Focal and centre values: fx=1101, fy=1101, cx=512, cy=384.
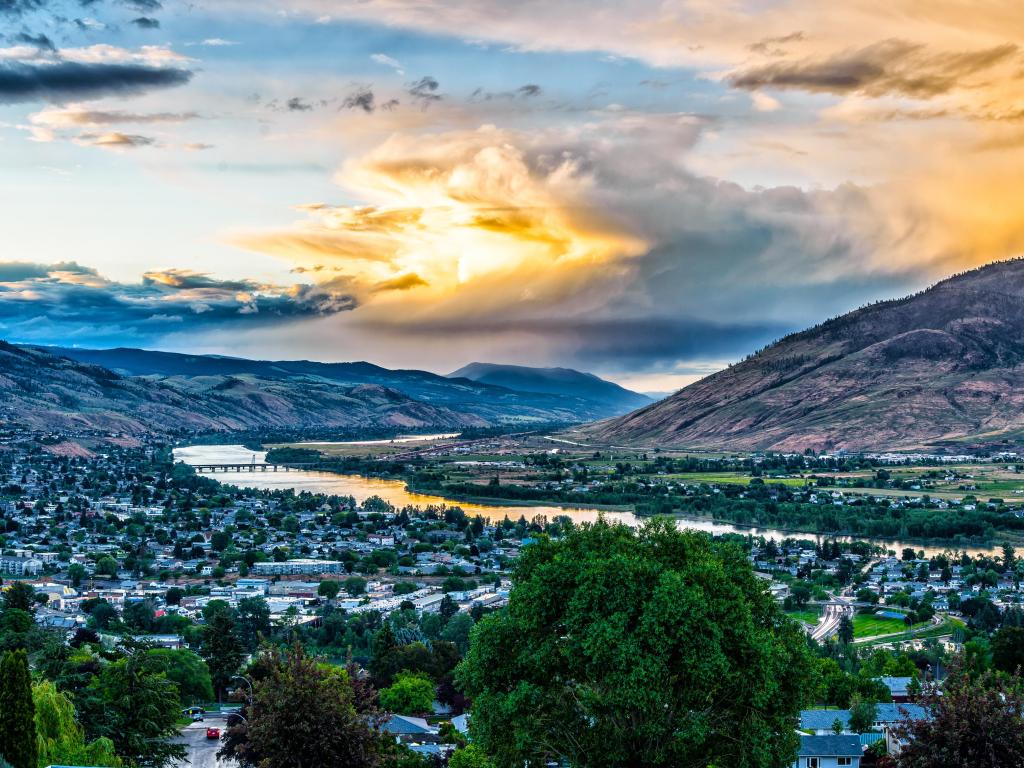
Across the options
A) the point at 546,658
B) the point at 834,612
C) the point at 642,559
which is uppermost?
the point at 642,559

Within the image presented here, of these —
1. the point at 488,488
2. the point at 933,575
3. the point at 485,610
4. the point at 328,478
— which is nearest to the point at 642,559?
the point at 485,610

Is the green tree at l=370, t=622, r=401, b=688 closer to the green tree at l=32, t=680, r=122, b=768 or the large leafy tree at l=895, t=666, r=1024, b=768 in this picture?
the green tree at l=32, t=680, r=122, b=768

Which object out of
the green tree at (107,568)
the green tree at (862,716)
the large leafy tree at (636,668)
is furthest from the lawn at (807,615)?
the green tree at (107,568)

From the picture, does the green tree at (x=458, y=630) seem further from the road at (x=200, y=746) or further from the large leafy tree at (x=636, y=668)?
the large leafy tree at (x=636, y=668)

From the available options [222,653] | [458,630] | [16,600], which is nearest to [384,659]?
[222,653]

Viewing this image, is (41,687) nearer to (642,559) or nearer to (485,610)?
(642,559)

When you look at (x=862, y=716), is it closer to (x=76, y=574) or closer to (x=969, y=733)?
(x=969, y=733)
